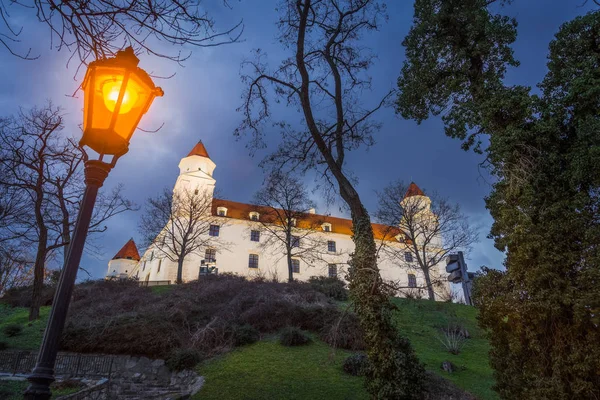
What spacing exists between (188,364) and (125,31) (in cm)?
1159

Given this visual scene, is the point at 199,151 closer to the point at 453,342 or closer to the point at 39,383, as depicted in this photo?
the point at 453,342

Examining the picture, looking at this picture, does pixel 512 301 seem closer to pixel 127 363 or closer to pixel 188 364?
pixel 188 364

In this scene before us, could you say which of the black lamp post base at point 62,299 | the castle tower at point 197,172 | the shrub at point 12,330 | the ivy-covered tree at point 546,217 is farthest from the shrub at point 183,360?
the castle tower at point 197,172

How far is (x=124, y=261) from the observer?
5378 centimetres

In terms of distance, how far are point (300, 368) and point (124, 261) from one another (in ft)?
164

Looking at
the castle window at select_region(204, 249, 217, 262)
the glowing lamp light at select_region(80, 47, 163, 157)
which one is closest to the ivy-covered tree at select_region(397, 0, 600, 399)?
the glowing lamp light at select_region(80, 47, 163, 157)

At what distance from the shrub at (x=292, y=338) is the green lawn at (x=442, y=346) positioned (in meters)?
4.59

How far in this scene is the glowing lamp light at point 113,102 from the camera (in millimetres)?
2938

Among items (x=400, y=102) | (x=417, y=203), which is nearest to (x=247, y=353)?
(x=400, y=102)

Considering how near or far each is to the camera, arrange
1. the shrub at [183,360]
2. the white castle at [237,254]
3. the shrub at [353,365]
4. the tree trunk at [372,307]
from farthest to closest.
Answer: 1. the white castle at [237,254]
2. the shrub at [183,360]
3. the shrub at [353,365]
4. the tree trunk at [372,307]

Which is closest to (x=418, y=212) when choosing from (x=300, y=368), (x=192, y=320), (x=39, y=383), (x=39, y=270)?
(x=192, y=320)

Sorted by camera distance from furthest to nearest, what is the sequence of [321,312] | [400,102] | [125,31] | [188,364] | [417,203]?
1. [417,203]
2. [321,312]
3. [188,364]
4. [400,102]
5. [125,31]

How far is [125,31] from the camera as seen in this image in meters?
3.43

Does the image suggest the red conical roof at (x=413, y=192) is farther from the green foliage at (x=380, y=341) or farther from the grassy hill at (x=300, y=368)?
the green foliage at (x=380, y=341)
